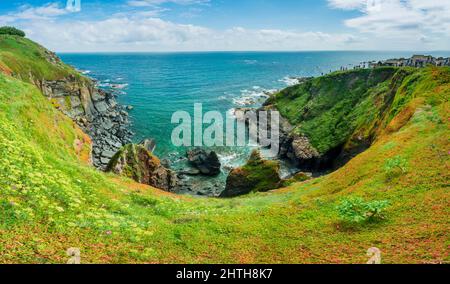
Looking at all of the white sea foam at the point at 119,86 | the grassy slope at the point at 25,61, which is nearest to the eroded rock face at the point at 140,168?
the grassy slope at the point at 25,61

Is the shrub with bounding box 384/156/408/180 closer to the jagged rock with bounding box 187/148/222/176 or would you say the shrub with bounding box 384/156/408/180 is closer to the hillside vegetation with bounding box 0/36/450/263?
the hillside vegetation with bounding box 0/36/450/263

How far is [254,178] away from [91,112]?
6986cm

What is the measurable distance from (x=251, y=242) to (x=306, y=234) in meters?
4.08

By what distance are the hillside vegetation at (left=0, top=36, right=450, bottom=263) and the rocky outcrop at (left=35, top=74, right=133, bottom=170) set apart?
161ft

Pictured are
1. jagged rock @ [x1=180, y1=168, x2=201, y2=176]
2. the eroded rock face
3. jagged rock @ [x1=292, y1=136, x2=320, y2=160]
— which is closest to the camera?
the eroded rock face

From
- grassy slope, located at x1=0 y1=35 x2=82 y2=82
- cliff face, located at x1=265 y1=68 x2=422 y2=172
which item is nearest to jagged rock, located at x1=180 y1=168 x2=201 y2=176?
cliff face, located at x1=265 y1=68 x2=422 y2=172

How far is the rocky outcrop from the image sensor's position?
8898 centimetres

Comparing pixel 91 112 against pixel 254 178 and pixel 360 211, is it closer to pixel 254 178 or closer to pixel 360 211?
pixel 254 178

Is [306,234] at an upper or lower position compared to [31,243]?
lower

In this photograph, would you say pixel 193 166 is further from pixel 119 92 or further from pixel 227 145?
pixel 119 92

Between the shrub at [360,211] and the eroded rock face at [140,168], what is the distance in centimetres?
3747

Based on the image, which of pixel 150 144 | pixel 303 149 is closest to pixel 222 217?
pixel 303 149

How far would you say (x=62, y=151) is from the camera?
41438mm
